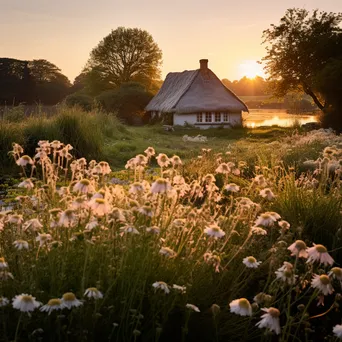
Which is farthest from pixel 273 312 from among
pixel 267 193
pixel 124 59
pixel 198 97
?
pixel 124 59

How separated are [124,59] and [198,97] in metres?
21.1

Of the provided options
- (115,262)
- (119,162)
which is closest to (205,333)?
(115,262)

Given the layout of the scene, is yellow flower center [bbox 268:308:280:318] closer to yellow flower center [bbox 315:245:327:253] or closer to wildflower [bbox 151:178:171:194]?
yellow flower center [bbox 315:245:327:253]

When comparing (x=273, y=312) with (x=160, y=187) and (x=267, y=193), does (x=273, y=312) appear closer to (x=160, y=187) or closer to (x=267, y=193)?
(x=160, y=187)

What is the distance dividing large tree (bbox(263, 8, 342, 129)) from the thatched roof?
3.28m

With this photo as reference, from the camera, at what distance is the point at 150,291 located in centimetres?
325

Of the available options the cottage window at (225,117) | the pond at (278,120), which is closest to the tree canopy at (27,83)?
the cottage window at (225,117)

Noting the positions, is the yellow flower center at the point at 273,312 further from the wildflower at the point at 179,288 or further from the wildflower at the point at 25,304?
the wildflower at the point at 25,304

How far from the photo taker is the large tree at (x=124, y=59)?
5253 centimetres

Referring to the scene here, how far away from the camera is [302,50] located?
32.9 meters

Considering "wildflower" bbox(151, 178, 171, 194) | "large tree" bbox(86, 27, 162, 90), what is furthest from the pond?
"wildflower" bbox(151, 178, 171, 194)

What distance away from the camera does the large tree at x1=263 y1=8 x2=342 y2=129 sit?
3181 cm

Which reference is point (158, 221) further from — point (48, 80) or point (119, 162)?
point (48, 80)

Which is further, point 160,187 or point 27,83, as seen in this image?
point 27,83
